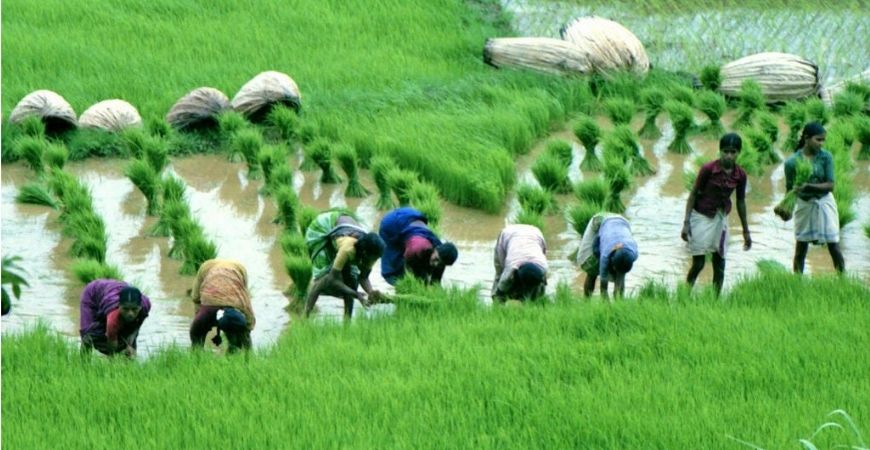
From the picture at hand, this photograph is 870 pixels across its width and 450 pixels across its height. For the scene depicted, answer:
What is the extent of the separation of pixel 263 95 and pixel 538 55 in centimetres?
256

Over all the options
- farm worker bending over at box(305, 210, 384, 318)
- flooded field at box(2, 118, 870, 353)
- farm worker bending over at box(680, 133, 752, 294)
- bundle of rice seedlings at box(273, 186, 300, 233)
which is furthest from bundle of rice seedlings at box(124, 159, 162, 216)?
farm worker bending over at box(680, 133, 752, 294)

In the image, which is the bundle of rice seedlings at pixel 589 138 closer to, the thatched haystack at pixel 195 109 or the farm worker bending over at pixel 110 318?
the thatched haystack at pixel 195 109

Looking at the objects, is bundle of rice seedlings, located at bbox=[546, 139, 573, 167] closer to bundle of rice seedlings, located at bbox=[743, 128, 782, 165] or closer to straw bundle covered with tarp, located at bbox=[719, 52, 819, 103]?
bundle of rice seedlings, located at bbox=[743, 128, 782, 165]

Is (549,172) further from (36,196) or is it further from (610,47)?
(36,196)

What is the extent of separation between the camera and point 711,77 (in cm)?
1365

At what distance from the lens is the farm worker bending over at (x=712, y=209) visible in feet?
29.8

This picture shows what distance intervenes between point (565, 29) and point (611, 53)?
64cm

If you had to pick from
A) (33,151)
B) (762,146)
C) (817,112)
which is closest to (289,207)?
(33,151)

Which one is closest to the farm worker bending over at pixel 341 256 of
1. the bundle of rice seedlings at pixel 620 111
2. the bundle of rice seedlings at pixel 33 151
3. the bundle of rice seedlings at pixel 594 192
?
the bundle of rice seedlings at pixel 594 192

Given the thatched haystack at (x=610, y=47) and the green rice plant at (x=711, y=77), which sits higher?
the thatched haystack at (x=610, y=47)

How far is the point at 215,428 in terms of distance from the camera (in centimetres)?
692

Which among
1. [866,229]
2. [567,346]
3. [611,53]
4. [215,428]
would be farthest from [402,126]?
[215,428]

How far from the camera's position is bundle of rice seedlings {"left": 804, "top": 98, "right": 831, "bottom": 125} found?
1260 centimetres

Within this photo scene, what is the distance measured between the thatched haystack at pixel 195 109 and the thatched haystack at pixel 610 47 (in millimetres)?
3196
